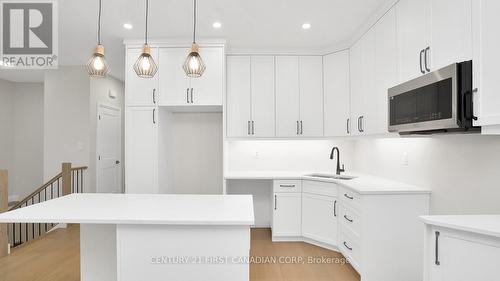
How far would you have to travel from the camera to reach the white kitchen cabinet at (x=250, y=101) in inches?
146

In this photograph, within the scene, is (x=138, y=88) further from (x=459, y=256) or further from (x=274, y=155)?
(x=459, y=256)

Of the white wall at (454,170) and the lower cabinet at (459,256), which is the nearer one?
the lower cabinet at (459,256)

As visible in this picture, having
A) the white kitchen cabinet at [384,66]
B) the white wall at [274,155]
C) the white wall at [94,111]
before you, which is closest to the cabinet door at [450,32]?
the white kitchen cabinet at [384,66]

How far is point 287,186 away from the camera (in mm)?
3436

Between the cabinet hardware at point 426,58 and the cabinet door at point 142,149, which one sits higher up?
the cabinet hardware at point 426,58

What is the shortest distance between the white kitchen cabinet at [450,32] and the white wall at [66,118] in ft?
16.7

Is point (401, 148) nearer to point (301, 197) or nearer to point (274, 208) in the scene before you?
point (301, 197)

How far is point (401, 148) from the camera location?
2.75 m

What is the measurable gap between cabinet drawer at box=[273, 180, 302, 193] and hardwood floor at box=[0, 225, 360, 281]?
701mm

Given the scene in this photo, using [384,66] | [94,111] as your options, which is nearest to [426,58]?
[384,66]

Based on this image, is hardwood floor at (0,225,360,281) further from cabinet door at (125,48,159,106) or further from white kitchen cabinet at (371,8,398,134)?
cabinet door at (125,48,159,106)

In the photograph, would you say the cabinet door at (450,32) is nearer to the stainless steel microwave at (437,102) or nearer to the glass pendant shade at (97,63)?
the stainless steel microwave at (437,102)

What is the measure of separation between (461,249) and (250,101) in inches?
110

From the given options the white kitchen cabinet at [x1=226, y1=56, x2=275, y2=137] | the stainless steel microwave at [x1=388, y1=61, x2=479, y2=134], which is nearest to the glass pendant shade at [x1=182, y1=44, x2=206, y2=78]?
the stainless steel microwave at [x1=388, y1=61, x2=479, y2=134]
